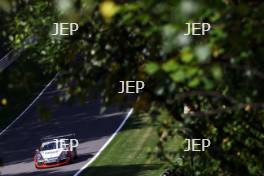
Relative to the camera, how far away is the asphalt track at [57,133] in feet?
113

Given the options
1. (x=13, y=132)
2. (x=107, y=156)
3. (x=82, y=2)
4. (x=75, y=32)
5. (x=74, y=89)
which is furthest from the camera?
(x=13, y=132)

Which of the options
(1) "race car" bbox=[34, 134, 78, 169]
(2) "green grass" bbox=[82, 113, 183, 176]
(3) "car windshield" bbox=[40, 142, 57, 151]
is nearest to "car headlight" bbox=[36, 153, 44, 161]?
(1) "race car" bbox=[34, 134, 78, 169]

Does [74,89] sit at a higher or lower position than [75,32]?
lower


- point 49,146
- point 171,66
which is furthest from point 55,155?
point 171,66

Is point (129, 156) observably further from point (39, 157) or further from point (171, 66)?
point (171, 66)

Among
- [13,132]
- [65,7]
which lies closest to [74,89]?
[65,7]

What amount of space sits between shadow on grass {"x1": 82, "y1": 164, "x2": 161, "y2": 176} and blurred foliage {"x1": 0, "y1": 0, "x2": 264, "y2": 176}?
22.2 m

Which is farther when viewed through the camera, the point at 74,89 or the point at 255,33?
the point at 74,89

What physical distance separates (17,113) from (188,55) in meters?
43.1

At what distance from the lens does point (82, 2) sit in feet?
16.6

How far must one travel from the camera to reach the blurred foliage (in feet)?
12.9

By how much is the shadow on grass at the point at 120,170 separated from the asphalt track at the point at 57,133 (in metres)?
1.00

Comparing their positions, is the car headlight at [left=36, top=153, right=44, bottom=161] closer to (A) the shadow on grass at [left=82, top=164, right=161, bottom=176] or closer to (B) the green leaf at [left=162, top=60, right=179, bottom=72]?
(A) the shadow on grass at [left=82, top=164, right=161, bottom=176]

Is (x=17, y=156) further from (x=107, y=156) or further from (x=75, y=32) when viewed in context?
(x=75, y=32)
